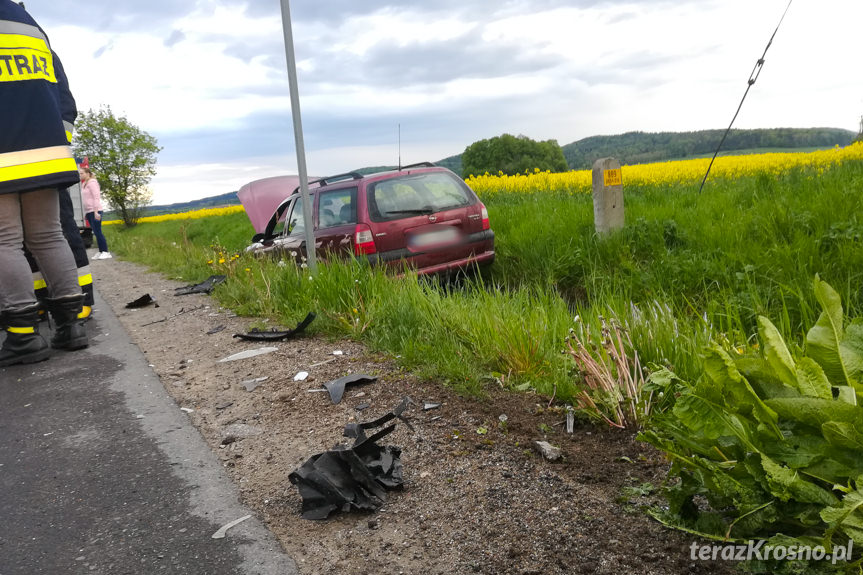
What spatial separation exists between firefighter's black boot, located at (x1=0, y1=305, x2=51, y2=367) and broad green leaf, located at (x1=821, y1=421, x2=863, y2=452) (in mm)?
5214

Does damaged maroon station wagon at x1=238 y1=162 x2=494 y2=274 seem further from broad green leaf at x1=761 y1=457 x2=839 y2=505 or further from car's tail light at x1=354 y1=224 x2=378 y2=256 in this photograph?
broad green leaf at x1=761 y1=457 x2=839 y2=505

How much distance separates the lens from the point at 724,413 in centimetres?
175

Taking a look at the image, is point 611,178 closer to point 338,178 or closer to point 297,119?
point 338,178

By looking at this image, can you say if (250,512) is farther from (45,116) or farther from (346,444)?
(45,116)

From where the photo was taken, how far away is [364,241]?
24.0 feet

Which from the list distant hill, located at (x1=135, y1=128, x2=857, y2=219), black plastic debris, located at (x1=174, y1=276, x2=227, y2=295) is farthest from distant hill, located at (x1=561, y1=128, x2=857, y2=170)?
black plastic debris, located at (x1=174, y1=276, x2=227, y2=295)

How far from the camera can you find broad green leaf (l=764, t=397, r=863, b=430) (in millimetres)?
1544

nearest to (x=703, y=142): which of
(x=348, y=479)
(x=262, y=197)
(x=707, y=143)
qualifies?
(x=707, y=143)

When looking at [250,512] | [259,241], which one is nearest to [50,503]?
[250,512]

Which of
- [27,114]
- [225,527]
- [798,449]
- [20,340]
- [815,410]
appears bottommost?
[225,527]

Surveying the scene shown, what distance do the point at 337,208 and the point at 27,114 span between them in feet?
11.5

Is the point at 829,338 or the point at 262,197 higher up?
the point at 262,197

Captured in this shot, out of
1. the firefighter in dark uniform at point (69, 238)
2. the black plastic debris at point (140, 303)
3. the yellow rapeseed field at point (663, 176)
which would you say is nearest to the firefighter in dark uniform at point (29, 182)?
the firefighter in dark uniform at point (69, 238)

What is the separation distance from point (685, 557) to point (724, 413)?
444 millimetres
